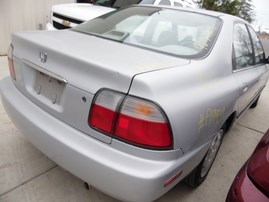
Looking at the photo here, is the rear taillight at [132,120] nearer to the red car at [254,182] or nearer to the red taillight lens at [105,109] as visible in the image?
the red taillight lens at [105,109]

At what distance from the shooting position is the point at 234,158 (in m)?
3.14

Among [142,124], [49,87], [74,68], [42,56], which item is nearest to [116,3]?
[42,56]

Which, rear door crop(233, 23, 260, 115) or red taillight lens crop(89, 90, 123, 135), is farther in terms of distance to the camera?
rear door crop(233, 23, 260, 115)

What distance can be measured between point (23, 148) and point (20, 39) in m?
1.12

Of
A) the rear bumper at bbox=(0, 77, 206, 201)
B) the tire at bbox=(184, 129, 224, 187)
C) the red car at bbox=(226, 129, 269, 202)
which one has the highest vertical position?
the red car at bbox=(226, 129, 269, 202)

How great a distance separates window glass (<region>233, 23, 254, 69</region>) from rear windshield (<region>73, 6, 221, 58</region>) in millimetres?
364

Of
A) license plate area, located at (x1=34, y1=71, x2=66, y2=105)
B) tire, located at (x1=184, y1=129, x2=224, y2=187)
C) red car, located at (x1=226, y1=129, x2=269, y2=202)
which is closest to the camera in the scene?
red car, located at (x1=226, y1=129, x2=269, y2=202)

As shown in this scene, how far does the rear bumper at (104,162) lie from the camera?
1527 millimetres

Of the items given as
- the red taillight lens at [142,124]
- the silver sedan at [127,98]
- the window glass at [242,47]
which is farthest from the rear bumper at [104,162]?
the window glass at [242,47]

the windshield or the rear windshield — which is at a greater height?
the rear windshield

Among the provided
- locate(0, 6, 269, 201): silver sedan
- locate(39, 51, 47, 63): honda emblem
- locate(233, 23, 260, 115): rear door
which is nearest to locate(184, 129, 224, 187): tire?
locate(0, 6, 269, 201): silver sedan

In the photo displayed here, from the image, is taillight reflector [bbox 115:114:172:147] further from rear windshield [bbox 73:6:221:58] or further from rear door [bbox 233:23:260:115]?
rear door [bbox 233:23:260:115]

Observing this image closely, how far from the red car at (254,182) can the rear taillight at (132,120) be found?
448mm

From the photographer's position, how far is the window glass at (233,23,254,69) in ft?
8.82
